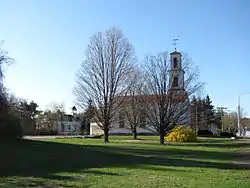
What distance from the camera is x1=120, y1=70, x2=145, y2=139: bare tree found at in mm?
56750

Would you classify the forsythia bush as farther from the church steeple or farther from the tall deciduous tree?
the church steeple

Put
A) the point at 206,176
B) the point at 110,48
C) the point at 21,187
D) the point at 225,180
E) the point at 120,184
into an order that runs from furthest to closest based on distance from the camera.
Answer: the point at 110,48
the point at 206,176
the point at 225,180
the point at 120,184
the point at 21,187

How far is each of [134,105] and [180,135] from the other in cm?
1195

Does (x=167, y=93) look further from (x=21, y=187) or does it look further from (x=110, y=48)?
(x=21, y=187)

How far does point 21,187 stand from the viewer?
41.2 ft

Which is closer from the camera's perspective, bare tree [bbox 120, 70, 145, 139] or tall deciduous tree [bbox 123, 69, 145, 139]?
tall deciduous tree [bbox 123, 69, 145, 139]

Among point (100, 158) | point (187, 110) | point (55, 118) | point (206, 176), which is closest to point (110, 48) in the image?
Answer: point (187, 110)

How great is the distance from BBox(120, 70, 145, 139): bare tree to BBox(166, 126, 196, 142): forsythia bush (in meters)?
5.44

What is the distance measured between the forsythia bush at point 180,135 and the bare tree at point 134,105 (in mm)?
5438

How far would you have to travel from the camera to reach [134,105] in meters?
62.7

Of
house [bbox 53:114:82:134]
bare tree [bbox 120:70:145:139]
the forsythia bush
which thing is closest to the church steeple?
bare tree [bbox 120:70:145:139]

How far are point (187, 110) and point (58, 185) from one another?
4070cm

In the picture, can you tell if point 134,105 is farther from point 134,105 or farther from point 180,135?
point 180,135

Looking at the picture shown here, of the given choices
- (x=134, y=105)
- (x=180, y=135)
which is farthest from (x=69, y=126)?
(x=180, y=135)
